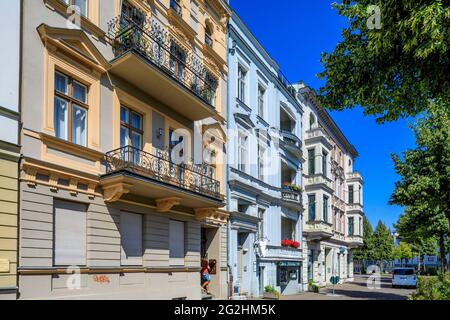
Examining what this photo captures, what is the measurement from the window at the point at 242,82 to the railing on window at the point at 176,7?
19.8 ft

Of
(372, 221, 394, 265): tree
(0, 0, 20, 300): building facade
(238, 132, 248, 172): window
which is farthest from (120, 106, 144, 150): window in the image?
(372, 221, 394, 265): tree

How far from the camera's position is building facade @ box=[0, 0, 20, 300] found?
8633 mm

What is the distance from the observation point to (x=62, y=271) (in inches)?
396

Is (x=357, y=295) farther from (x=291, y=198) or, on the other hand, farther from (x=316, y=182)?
(x=316, y=182)

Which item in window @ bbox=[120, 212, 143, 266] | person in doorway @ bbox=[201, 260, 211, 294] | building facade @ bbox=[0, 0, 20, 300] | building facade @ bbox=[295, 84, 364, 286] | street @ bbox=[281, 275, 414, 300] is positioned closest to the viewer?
building facade @ bbox=[0, 0, 20, 300]

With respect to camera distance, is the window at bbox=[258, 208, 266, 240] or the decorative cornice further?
the window at bbox=[258, 208, 266, 240]

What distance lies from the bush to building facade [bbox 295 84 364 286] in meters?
13.6

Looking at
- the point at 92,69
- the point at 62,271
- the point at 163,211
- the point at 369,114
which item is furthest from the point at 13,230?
the point at 369,114

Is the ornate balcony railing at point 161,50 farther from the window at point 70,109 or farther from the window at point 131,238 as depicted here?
the window at point 131,238

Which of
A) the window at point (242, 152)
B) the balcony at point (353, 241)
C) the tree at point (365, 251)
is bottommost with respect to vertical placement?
the tree at point (365, 251)

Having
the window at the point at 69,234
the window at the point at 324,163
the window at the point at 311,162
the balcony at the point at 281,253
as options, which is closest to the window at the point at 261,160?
the balcony at the point at 281,253

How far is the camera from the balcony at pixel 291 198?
26217mm

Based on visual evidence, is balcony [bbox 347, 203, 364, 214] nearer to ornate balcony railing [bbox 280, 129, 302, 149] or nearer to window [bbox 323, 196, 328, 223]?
window [bbox 323, 196, 328, 223]
